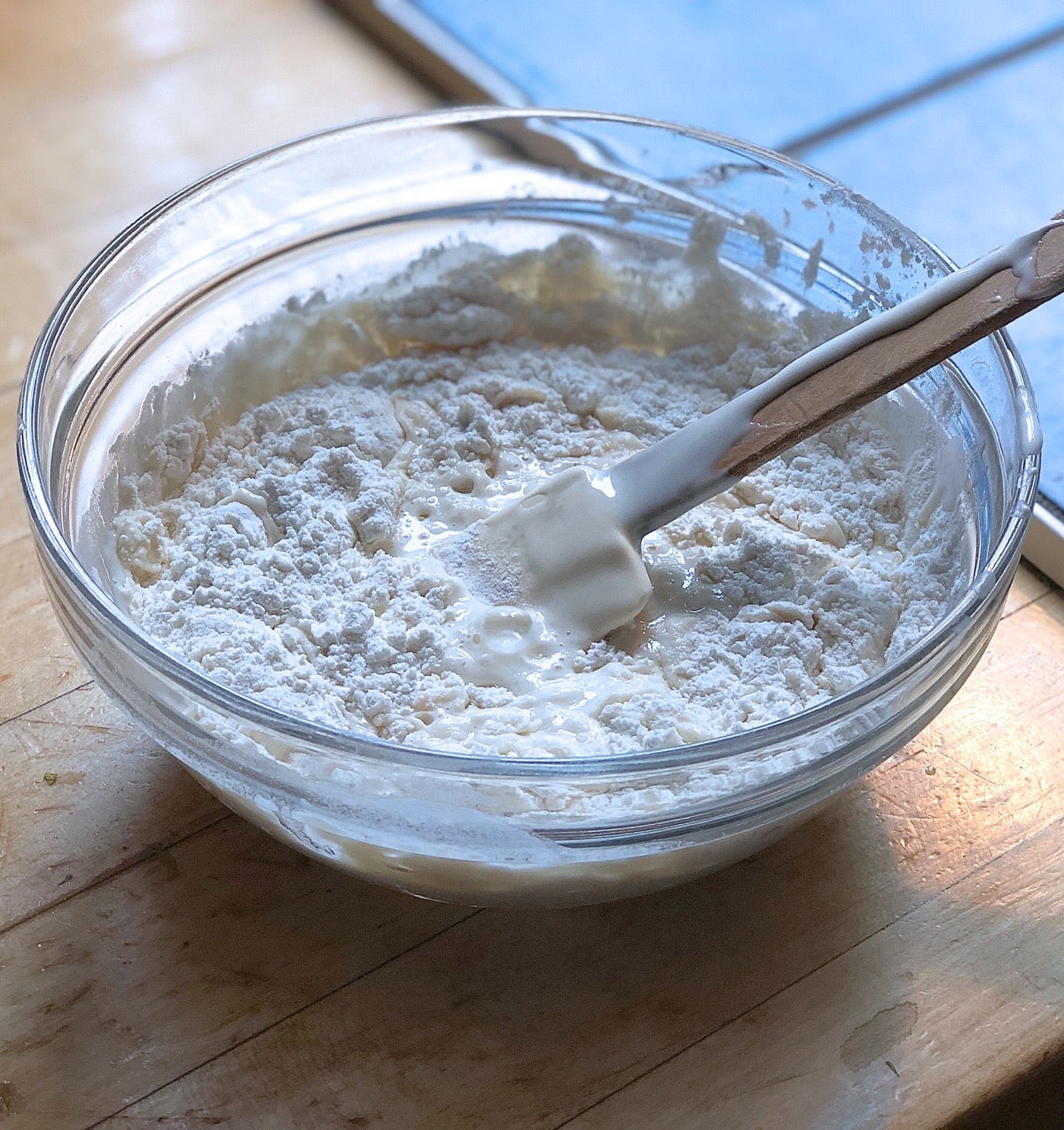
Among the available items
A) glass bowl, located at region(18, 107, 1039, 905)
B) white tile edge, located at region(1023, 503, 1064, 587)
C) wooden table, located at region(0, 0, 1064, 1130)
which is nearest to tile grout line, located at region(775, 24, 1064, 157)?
glass bowl, located at region(18, 107, 1039, 905)

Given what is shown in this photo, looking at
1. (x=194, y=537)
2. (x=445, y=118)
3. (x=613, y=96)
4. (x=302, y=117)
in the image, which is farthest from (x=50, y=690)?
(x=613, y=96)

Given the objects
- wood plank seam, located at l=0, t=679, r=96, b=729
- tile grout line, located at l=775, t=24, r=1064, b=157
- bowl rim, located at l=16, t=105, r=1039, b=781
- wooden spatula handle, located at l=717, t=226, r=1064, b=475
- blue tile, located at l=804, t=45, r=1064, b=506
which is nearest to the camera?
bowl rim, located at l=16, t=105, r=1039, b=781

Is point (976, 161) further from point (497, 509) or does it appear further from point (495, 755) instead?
point (495, 755)

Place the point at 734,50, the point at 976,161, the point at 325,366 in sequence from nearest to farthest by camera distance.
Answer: the point at 325,366 → the point at 976,161 → the point at 734,50

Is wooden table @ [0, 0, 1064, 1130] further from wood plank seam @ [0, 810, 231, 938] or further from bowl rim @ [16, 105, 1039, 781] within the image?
bowl rim @ [16, 105, 1039, 781]

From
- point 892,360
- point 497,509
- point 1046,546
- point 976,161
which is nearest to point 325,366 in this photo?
point 497,509

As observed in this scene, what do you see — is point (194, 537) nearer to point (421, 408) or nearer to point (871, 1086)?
point (421, 408)

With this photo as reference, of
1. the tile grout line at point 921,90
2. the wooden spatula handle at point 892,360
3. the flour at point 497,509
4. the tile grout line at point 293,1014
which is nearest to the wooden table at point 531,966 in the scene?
the tile grout line at point 293,1014

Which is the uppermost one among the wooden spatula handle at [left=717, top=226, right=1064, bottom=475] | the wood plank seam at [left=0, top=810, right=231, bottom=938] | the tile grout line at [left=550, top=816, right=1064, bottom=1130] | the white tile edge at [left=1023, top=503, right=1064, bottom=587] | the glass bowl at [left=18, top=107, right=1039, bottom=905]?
the wooden spatula handle at [left=717, top=226, right=1064, bottom=475]
